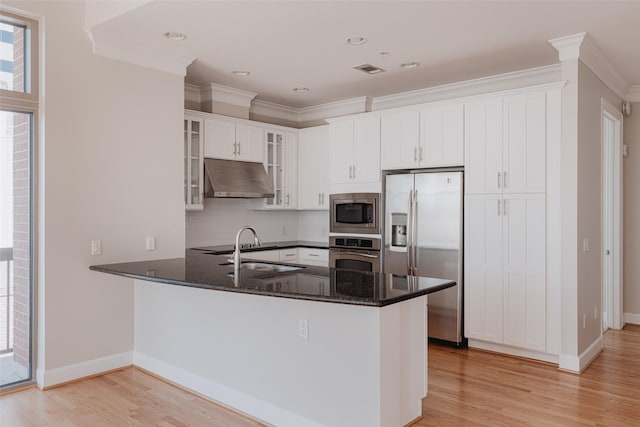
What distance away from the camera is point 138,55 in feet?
Answer: 13.4

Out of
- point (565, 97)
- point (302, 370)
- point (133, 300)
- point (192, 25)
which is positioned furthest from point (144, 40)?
point (565, 97)

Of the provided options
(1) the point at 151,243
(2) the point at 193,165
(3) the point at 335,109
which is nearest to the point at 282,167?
(3) the point at 335,109

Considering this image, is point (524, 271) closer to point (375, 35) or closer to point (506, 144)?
point (506, 144)

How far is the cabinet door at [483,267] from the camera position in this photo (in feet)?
14.6

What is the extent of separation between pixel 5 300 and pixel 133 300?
0.93 metres

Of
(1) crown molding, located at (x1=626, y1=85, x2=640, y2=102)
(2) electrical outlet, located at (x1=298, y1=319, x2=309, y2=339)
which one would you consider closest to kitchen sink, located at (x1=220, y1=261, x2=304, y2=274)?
(2) electrical outlet, located at (x1=298, y1=319, x2=309, y2=339)

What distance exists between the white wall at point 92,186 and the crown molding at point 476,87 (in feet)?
8.62

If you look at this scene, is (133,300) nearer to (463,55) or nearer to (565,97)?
(463,55)

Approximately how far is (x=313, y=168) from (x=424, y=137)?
1776 millimetres

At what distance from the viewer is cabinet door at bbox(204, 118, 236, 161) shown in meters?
5.24

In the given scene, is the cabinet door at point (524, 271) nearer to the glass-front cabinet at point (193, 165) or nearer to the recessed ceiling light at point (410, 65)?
the recessed ceiling light at point (410, 65)

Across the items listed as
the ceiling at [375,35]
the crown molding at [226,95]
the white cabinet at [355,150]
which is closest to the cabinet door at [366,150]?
the white cabinet at [355,150]

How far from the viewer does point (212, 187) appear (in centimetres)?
517

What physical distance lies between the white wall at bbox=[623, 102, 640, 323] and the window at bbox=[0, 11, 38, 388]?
6.10 meters
